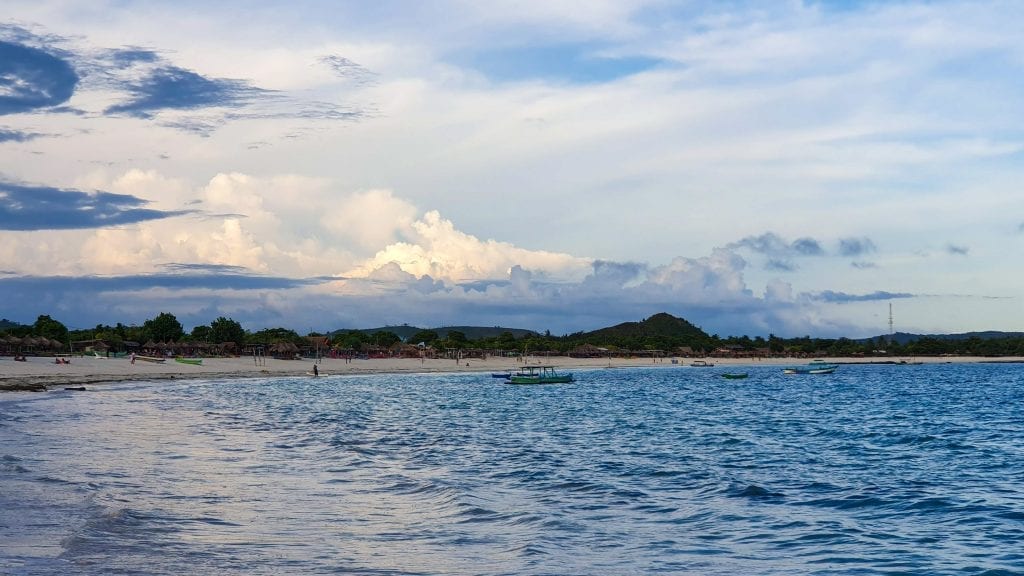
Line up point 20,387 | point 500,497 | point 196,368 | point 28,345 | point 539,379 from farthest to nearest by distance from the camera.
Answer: point 196,368 → point 28,345 → point 539,379 → point 20,387 → point 500,497

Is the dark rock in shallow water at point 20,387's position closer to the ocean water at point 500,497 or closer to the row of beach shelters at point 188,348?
the ocean water at point 500,497

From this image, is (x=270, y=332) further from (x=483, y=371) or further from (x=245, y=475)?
(x=245, y=475)

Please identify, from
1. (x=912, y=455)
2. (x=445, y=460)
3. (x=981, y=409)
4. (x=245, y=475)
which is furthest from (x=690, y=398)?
(x=245, y=475)

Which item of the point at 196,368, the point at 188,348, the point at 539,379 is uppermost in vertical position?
the point at 188,348

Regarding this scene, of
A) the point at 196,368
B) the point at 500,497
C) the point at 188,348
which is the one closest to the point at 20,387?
the point at 500,497

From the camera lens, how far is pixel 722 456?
28734 mm

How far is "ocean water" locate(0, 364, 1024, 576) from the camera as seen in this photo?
521 inches

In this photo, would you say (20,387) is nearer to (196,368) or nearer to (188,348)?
(196,368)

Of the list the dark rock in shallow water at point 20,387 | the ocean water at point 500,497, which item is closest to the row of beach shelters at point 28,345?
the dark rock in shallow water at point 20,387

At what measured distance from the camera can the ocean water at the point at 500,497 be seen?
43.4 ft

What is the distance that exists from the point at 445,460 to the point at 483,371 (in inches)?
4965

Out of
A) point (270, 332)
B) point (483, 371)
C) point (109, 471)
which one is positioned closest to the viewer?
point (109, 471)

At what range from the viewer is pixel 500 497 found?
20.1 m

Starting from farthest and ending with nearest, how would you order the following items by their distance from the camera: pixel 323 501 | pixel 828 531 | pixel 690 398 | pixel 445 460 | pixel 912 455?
pixel 690 398 < pixel 912 455 < pixel 445 460 < pixel 323 501 < pixel 828 531
